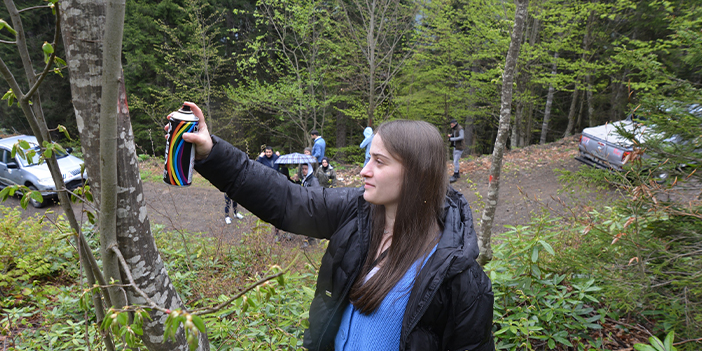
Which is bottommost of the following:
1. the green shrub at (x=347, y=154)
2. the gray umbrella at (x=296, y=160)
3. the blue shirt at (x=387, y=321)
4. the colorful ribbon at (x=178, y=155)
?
the green shrub at (x=347, y=154)

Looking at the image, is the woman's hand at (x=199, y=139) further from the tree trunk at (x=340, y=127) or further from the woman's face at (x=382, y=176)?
the tree trunk at (x=340, y=127)

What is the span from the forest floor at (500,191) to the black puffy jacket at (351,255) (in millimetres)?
6215

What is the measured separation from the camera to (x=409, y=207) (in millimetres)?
1585

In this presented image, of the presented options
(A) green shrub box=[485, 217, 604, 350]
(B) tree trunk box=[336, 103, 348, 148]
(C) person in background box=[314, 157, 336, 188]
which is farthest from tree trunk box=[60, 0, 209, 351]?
(B) tree trunk box=[336, 103, 348, 148]

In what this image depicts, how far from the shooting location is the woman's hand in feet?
4.59

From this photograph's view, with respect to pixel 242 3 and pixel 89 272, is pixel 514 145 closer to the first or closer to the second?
pixel 242 3

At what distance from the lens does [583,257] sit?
3.02 meters

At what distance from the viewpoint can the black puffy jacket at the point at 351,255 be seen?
1450 millimetres

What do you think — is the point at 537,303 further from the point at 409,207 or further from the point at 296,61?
the point at 296,61

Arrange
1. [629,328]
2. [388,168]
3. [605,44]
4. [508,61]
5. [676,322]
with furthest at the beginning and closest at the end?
1. [605,44]
2. [508,61]
3. [629,328]
4. [676,322]
5. [388,168]

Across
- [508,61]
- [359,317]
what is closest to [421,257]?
[359,317]

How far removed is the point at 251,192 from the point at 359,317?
73 cm

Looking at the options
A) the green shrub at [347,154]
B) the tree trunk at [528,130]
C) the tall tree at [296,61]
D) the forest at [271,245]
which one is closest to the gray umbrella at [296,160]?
the forest at [271,245]

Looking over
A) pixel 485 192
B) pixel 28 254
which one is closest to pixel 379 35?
pixel 485 192
